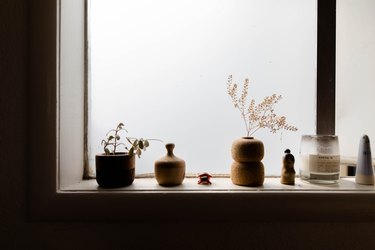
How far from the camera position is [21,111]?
61 centimetres

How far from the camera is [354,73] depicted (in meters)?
0.85

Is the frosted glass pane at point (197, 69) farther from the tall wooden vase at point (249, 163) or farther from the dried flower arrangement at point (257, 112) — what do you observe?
the tall wooden vase at point (249, 163)

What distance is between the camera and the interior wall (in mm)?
612

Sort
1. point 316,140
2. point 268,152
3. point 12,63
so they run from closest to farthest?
point 12,63, point 316,140, point 268,152

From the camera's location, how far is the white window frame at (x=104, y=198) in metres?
0.61

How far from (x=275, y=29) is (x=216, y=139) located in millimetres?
389

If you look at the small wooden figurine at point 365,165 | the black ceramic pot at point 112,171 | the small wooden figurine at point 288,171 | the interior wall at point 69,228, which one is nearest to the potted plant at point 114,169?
the black ceramic pot at point 112,171

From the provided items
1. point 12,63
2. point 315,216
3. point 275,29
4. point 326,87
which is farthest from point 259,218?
point 12,63

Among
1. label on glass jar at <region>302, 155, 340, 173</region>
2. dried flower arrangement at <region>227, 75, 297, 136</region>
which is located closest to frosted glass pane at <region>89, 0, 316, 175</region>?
dried flower arrangement at <region>227, 75, 297, 136</region>

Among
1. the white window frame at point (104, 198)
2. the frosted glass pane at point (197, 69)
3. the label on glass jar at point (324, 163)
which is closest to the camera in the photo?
the white window frame at point (104, 198)

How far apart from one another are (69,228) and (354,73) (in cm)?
93

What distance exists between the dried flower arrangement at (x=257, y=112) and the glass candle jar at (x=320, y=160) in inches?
3.4

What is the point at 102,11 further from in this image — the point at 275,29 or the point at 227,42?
the point at 275,29

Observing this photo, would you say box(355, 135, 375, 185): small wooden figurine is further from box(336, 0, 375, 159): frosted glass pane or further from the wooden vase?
the wooden vase
